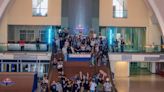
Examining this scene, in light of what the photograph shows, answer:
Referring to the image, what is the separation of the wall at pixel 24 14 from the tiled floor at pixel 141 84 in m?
9.81

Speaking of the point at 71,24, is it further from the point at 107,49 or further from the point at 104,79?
the point at 104,79

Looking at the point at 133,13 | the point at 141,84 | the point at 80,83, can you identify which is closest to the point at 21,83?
the point at 80,83

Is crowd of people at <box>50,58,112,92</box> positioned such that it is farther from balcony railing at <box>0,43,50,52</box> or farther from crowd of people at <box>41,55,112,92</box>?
balcony railing at <box>0,43,50,52</box>

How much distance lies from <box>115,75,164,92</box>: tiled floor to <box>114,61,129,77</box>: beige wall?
1.40 meters

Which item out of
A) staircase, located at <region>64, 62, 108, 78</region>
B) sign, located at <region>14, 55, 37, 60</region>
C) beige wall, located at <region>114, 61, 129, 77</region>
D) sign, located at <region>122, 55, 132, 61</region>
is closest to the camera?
staircase, located at <region>64, 62, 108, 78</region>

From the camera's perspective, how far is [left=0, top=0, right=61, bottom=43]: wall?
162 ft

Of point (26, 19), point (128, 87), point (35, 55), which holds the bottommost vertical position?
point (128, 87)

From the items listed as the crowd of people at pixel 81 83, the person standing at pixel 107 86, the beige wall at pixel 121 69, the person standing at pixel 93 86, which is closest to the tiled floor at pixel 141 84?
the beige wall at pixel 121 69

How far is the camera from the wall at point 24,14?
49.4 metres

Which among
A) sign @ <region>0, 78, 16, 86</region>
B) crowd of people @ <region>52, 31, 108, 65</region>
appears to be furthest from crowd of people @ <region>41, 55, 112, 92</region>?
sign @ <region>0, 78, 16, 86</region>

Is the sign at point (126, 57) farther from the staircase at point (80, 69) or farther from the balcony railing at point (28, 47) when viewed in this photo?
the balcony railing at point (28, 47)

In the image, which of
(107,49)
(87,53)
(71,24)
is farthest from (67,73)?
(71,24)

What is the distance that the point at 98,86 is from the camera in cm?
3309

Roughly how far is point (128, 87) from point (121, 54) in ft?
11.9
